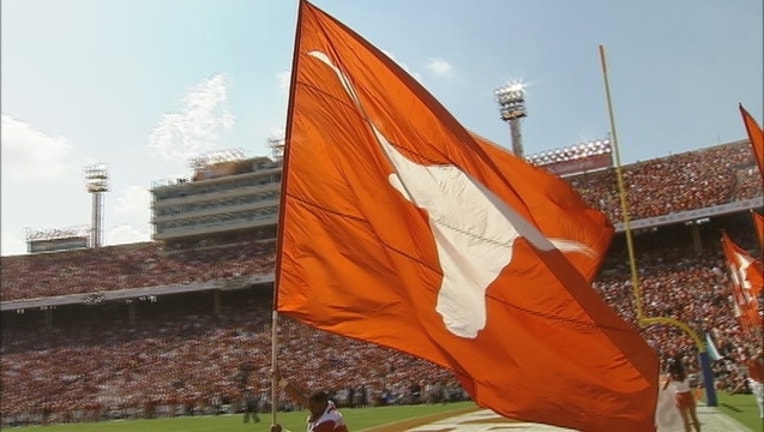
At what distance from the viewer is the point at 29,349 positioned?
46969 mm

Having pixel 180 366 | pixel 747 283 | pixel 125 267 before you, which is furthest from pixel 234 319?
pixel 747 283

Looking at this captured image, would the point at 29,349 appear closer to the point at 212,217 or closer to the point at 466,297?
the point at 212,217

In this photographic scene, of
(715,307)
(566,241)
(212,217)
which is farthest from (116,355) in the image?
(566,241)

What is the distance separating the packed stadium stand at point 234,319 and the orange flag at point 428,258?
17587 millimetres

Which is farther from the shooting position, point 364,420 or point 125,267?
point 125,267

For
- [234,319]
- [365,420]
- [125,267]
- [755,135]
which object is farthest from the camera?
[125,267]

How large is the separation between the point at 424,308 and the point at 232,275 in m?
43.6

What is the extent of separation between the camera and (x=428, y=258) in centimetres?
637

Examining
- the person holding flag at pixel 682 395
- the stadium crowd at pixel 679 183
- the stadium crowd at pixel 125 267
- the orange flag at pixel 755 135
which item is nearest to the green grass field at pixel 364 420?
the person holding flag at pixel 682 395

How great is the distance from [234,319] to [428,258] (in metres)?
40.7

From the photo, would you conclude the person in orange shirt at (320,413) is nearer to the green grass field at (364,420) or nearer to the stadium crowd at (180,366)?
the green grass field at (364,420)

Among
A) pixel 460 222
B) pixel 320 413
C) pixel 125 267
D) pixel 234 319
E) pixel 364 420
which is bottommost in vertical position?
pixel 364 420

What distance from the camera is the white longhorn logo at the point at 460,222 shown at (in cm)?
632

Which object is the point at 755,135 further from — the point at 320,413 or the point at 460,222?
the point at 320,413
